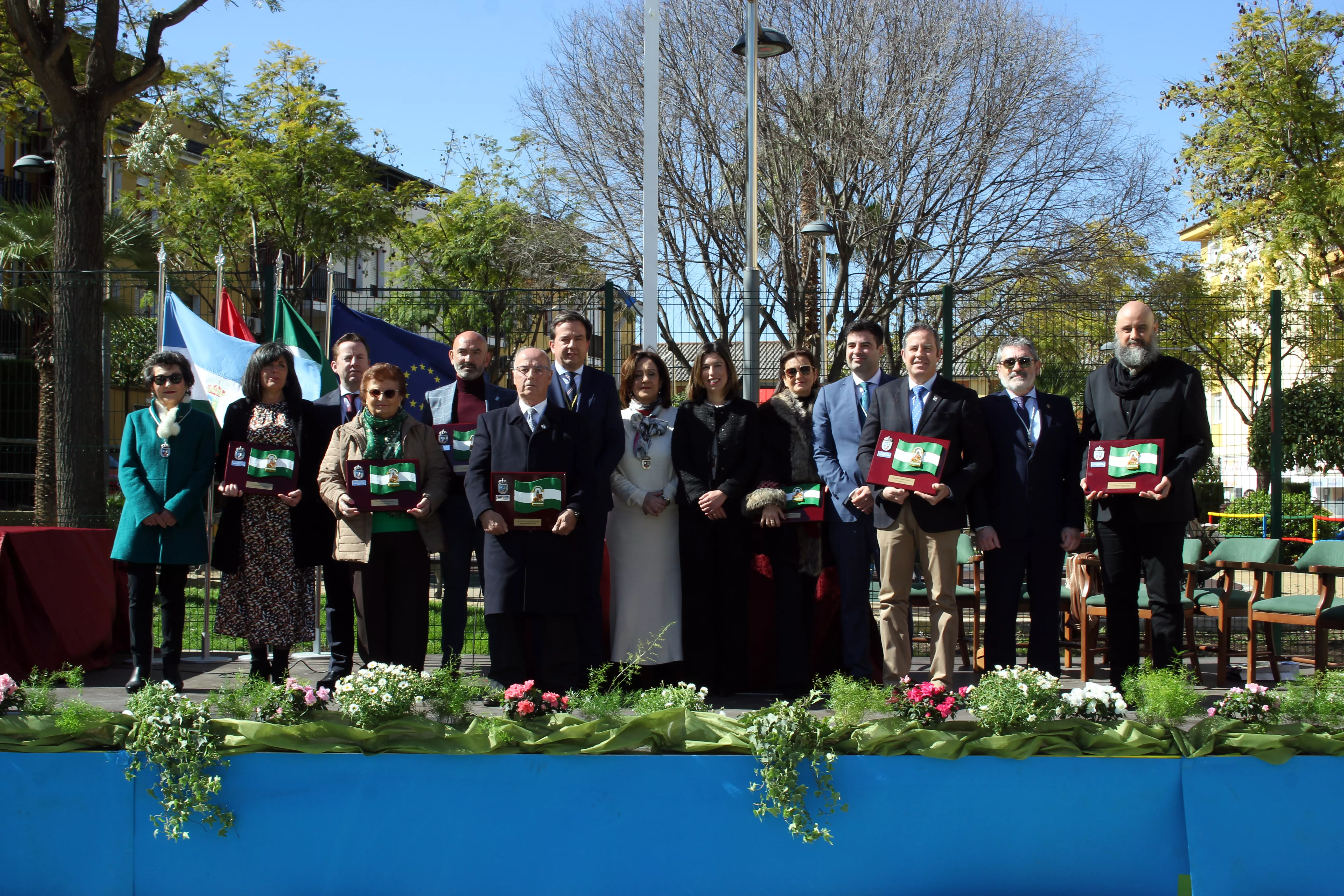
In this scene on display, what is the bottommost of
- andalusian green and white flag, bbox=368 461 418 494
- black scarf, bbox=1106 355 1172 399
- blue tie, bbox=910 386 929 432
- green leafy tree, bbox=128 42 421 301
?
andalusian green and white flag, bbox=368 461 418 494

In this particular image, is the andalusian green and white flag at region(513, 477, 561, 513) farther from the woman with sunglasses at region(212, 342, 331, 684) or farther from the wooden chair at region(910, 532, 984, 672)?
the wooden chair at region(910, 532, 984, 672)

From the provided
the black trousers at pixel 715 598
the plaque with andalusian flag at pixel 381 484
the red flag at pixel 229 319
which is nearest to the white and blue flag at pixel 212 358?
the red flag at pixel 229 319

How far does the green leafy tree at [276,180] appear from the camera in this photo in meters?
23.8

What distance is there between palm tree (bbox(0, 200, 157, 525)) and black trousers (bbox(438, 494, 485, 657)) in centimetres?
434

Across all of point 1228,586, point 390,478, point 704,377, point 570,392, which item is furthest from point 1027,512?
point 390,478

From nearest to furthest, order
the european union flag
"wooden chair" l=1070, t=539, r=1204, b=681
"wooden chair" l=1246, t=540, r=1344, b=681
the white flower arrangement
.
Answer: the white flower arrangement
"wooden chair" l=1246, t=540, r=1344, b=681
"wooden chair" l=1070, t=539, r=1204, b=681
the european union flag

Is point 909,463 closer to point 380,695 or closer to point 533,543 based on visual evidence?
point 533,543

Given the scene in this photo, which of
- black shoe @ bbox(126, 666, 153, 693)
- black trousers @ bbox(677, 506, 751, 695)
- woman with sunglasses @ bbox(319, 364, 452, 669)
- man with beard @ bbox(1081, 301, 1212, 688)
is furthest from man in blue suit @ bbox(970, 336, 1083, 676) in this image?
black shoe @ bbox(126, 666, 153, 693)

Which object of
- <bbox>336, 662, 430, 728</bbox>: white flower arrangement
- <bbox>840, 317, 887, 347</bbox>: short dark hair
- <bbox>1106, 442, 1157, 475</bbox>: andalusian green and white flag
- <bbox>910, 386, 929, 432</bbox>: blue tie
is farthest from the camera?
<bbox>840, 317, 887, 347</bbox>: short dark hair

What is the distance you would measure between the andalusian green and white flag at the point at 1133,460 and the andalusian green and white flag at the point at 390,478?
358 centimetres

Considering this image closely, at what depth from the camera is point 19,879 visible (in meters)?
3.47

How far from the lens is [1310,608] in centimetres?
670

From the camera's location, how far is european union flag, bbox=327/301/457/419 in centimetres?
779

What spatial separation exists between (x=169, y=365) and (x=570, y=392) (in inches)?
86.6
